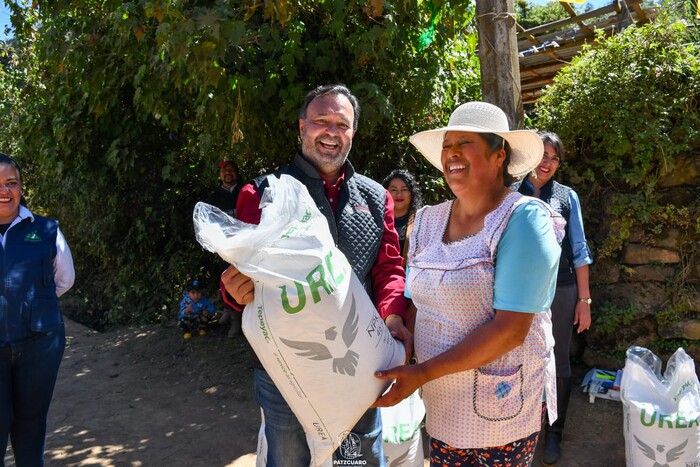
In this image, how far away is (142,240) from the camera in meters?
6.65

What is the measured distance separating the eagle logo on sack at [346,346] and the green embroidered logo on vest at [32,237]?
2.12m

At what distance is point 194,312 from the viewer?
646 cm

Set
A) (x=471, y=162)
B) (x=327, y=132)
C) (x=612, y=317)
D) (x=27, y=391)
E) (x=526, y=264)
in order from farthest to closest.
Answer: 1. (x=612, y=317)
2. (x=27, y=391)
3. (x=327, y=132)
4. (x=471, y=162)
5. (x=526, y=264)

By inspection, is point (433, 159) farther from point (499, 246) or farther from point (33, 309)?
point (33, 309)

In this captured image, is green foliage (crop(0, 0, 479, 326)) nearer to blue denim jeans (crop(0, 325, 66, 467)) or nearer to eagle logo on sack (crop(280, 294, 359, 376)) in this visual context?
blue denim jeans (crop(0, 325, 66, 467))

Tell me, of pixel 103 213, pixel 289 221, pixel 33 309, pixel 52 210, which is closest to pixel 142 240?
pixel 103 213

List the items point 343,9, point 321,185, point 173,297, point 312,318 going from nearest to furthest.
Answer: point 312,318
point 321,185
point 343,9
point 173,297

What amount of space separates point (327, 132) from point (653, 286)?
11.4ft

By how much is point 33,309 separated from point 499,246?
251cm

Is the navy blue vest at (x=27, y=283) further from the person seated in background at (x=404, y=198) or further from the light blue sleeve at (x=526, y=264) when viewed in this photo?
the light blue sleeve at (x=526, y=264)

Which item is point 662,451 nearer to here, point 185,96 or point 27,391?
point 27,391

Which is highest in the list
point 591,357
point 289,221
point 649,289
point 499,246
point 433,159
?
point 433,159

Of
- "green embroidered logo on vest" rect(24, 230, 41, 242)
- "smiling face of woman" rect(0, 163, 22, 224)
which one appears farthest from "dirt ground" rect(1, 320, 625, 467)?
"smiling face of woman" rect(0, 163, 22, 224)

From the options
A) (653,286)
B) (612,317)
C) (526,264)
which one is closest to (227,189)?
(612,317)
